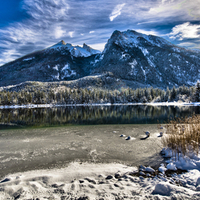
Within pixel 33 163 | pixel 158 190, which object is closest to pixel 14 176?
pixel 33 163

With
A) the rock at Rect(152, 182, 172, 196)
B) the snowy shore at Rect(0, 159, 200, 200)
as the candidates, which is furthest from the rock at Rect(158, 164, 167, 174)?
the rock at Rect(152, 182, 172, 196)

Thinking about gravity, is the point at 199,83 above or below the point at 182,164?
above

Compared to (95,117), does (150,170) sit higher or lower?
higher

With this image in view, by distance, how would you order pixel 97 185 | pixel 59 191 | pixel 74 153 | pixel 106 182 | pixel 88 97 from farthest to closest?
pixel 88 97
pixel 74 153
pixel 106 182
pixel 97 185
pixel 59 191

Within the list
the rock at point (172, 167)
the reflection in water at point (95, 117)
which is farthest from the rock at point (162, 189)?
the reflection in water at point (95, 117)

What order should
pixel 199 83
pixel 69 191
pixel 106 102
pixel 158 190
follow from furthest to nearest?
pixel 106 102 < pixel 199 83 < pixel 69 191 < pixel 158 190

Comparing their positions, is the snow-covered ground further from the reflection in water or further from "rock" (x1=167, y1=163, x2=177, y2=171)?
the reflection in water

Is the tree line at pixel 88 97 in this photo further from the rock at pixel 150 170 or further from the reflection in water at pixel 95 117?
the rock at pixel 150 170

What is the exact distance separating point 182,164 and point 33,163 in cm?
1247

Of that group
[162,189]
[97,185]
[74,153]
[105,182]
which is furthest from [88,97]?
[162,189]

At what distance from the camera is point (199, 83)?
9331cm

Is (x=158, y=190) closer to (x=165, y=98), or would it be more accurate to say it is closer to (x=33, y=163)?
(x=33, y=163)

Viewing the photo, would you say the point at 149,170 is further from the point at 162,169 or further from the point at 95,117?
the point at 95,117

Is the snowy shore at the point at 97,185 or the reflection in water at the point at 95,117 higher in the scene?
the snowy shore at the point at 97,185
